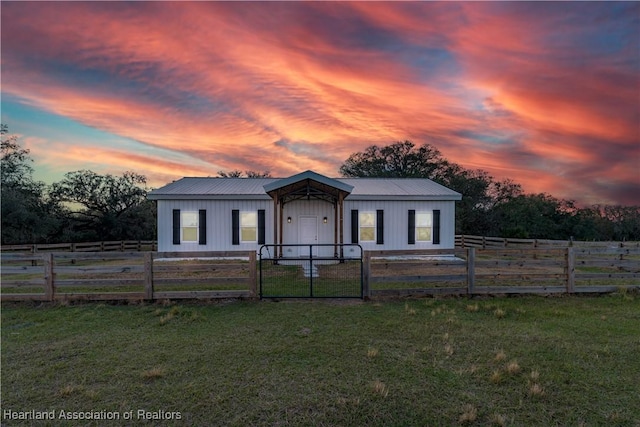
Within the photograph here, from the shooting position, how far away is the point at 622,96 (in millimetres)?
10656

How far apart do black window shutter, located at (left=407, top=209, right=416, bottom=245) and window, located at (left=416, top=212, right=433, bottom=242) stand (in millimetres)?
185

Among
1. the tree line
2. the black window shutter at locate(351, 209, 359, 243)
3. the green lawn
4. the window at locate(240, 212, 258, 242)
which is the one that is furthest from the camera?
the tree line

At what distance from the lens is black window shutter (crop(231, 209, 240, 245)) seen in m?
14.8

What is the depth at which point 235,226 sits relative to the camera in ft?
48.6

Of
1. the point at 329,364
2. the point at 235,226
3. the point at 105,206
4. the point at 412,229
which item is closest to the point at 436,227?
the point at 412,229

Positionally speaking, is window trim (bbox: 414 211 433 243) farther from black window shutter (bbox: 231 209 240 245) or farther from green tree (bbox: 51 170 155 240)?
green tree (bbox: 51 170 155 240)

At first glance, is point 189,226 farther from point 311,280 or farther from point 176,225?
point 311,280

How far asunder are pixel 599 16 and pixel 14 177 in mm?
30687

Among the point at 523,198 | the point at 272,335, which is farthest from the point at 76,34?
the point at 523,198

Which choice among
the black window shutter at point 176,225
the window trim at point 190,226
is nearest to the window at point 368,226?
the window trim at point 190,226

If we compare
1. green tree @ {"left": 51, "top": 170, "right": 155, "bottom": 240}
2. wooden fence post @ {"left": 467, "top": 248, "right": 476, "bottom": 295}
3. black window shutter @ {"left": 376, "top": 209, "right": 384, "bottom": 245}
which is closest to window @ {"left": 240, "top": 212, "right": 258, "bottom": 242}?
black window shutter @ {"left": 376, "top": 209, "right": 384, "bottom": 245}

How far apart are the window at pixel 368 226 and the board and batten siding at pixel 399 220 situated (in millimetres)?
204

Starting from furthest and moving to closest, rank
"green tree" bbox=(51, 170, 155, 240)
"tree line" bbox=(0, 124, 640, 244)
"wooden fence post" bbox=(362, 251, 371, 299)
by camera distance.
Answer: "green tree" bbox=(51, 170, 155, 240) < "tree line" bbox=(0, 124, 640, 244) < "wooden fence post" bbox=(362, 251, 371, 299)

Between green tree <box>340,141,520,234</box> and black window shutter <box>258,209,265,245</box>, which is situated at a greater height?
green tree <box>340,141,520,234</box>
